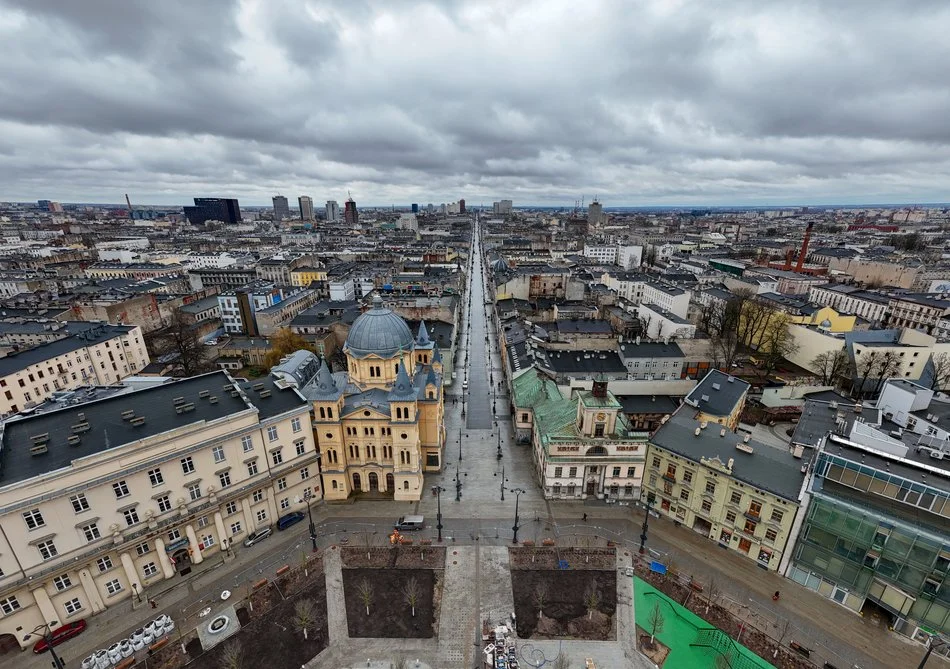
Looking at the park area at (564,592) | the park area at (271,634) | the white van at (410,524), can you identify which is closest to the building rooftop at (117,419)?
the park area at (271,634)

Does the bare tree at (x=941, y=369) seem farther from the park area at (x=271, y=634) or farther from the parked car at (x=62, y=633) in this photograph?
the parked car at (x=62, y=633)

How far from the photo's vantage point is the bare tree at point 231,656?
1417 inches

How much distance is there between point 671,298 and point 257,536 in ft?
378

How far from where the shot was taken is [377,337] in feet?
191

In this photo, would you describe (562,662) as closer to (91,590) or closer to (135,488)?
(135,488)

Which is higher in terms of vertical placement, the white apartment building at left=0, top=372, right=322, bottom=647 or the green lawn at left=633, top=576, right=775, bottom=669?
the white apartment building at left=0, top=372, right=322, bottom=647

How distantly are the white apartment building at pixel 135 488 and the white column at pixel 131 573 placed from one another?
0.34 ft

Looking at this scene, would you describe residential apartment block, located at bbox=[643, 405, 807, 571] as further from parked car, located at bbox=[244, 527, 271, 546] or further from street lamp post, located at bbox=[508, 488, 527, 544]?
parked car, located at bbox=[244, 527, 271, 546]

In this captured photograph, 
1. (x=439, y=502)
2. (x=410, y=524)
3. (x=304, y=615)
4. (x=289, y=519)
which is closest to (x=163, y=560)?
(x=289, y=519)

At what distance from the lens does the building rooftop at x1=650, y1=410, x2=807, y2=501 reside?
1801 inches

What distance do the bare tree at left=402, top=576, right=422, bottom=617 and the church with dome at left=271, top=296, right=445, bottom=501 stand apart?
12594mm

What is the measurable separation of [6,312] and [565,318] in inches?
5499

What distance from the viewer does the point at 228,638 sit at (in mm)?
39344

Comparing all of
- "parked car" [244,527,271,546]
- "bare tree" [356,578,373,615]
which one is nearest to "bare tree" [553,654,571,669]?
"bare tree" [356,578,373,615]
